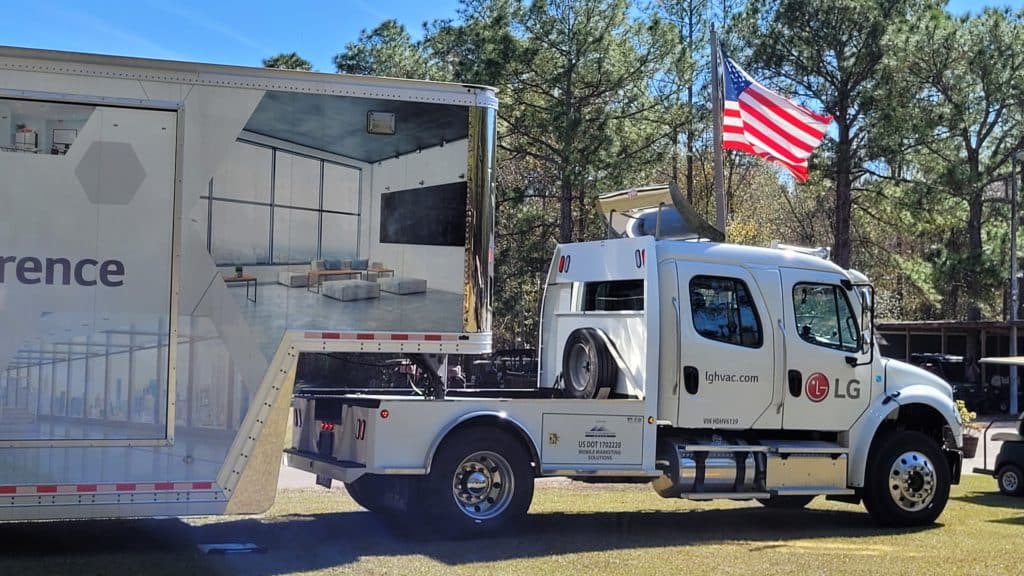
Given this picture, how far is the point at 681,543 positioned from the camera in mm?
9250

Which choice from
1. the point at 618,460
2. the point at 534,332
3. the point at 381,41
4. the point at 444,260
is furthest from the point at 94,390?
the point at 381,41

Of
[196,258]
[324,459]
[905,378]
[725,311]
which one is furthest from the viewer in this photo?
[905,378]

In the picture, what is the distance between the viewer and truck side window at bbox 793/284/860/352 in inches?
403

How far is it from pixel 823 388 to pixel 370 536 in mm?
4319

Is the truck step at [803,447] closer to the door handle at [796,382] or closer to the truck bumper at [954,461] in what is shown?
the door handle at [796,382]

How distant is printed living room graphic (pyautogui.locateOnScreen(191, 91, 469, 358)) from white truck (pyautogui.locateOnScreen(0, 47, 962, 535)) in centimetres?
2

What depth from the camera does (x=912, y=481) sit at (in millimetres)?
10430

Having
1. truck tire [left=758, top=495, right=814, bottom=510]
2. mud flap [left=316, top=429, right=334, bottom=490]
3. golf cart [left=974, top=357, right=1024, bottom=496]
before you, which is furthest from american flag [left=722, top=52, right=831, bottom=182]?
mud flap [left=316, top=429, right=334, bottom=490]

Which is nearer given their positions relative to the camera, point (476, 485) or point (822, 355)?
point (476, 485)

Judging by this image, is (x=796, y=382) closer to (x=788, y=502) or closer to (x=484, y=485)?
(x=788, y=502)

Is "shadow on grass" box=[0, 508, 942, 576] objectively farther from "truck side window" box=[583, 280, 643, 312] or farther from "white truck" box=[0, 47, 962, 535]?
"truck side window" box=[583, 280, 643, 312]

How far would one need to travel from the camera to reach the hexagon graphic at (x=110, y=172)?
7504 millimetres

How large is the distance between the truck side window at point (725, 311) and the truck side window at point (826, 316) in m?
0.52

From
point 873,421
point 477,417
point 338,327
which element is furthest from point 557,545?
point 873,421
